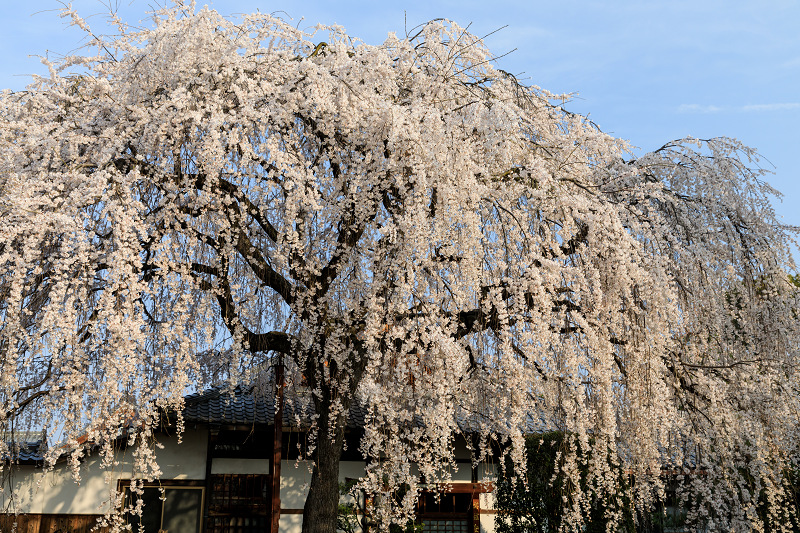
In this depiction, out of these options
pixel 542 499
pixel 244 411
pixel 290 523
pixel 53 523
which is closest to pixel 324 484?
pixel 244 411

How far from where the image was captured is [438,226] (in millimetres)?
5906

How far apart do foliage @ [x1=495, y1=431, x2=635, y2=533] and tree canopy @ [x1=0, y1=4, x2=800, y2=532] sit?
1.95 meters

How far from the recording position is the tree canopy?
18.4 feet

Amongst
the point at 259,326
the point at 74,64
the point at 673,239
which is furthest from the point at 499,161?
the point at 74,64

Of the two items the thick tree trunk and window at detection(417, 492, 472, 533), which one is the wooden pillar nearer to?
window at detection(417, 492, 472, 533)

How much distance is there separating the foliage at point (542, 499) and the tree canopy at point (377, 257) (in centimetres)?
195

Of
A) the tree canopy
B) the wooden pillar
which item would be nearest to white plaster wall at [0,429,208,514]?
the tree canopy

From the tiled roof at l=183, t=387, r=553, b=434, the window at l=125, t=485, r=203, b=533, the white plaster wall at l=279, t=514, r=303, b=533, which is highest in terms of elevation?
the tiled roof at l=183, t=387, r=553, b=434

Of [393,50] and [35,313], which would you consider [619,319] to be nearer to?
[393,50]

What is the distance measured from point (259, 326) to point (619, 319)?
13.2 feet

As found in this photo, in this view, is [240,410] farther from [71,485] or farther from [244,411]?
[71,485]

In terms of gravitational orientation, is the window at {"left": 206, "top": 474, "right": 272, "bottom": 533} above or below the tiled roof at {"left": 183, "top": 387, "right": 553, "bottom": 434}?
below

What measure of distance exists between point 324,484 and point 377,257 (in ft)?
9.09

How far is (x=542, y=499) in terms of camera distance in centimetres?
1001
